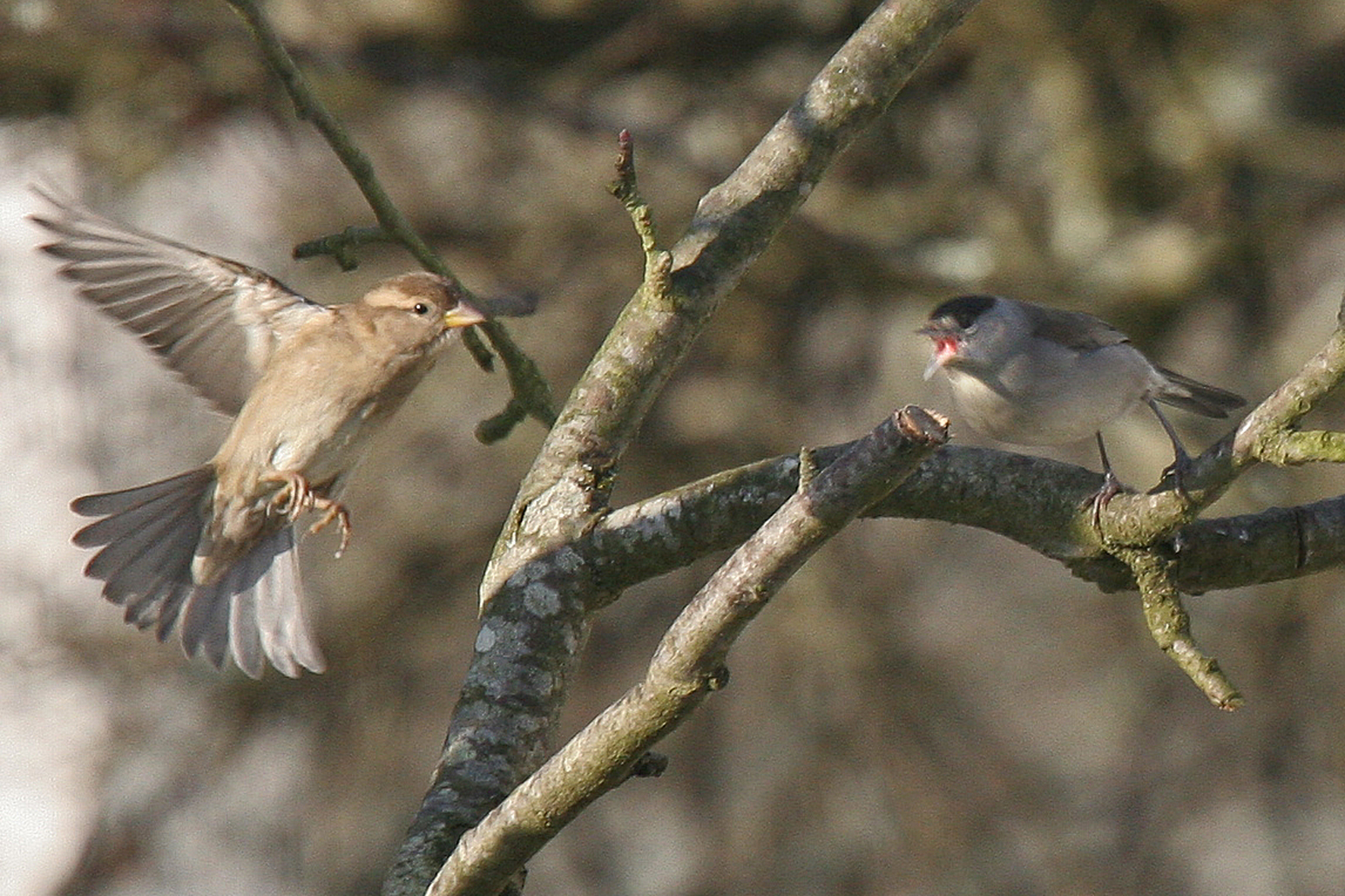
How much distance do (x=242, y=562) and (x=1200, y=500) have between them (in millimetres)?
2566

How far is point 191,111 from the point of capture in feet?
19.8

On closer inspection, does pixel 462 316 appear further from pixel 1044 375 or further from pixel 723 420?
pixel 723 420

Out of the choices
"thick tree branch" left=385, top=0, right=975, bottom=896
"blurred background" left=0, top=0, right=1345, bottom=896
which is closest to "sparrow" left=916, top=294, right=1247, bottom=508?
"thick tree branch" left=385, top=0, right=975, bottom=896

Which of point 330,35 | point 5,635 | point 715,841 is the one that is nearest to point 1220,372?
point 715,841

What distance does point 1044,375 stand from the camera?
356 cm

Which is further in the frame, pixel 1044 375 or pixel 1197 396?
pixel 1197 396

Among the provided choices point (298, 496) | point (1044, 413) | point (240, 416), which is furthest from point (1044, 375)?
point (240, 416)

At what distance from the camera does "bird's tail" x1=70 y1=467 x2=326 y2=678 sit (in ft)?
12.3

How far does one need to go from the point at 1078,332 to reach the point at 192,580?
2261 millimetres

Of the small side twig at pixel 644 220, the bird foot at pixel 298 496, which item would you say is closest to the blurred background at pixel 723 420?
the bird foot at pixel 298 496

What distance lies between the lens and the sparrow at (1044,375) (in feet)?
11.5

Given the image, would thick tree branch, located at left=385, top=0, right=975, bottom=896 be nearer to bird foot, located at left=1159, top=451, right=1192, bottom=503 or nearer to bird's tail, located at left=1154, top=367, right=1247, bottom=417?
bird foot, located at left=1159, top=451, right=1192, bottom=503

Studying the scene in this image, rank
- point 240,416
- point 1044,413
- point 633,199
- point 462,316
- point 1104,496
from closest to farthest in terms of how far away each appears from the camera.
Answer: point 1104,496
point 633,199
point 462,316
point 1044,413
point 240,416

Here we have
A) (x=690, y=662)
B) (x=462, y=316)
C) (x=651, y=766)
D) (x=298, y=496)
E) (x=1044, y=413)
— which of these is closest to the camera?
(x=690, y=662)
